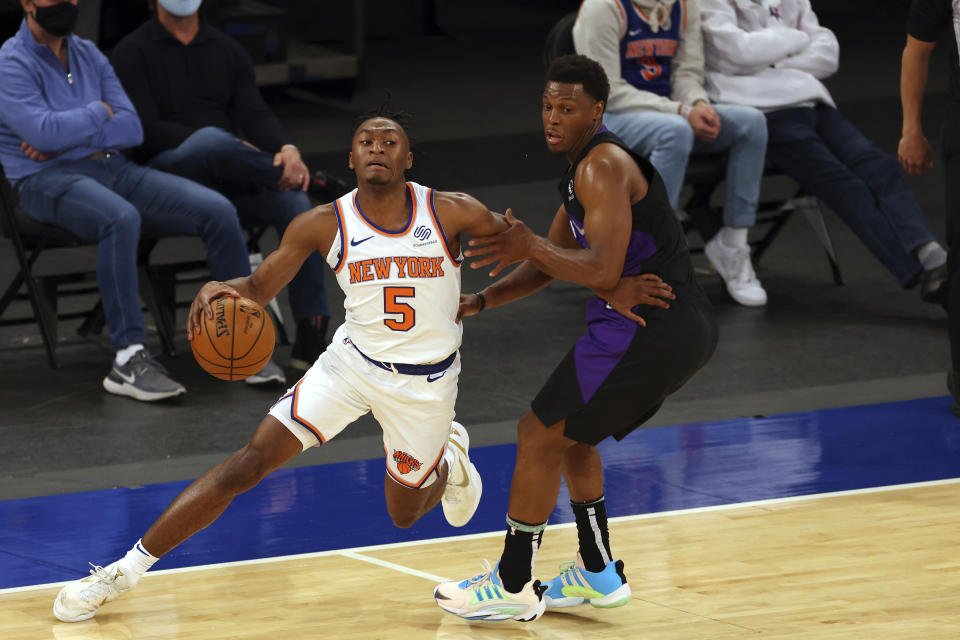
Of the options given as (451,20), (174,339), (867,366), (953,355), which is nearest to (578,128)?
(953,355)

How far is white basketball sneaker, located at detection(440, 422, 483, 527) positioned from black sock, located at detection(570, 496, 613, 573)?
505 mm

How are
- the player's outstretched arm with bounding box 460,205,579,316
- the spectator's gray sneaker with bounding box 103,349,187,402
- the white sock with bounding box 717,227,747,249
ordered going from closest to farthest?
the player's outstretched arm with bounding box 460,205,579,316 < the spectator's gray sneaker with bounding box 103,349,187,402 < the white sock with bounding box 717,227,747,249

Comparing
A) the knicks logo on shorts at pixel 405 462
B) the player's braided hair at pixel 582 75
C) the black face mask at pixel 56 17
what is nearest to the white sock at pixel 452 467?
the knicks logo on shorts at pixel 405 462

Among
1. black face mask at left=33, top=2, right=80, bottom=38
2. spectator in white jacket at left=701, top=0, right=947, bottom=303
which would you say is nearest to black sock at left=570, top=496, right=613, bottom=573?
black face mask at left=33, top=2, right=80, bottom=38

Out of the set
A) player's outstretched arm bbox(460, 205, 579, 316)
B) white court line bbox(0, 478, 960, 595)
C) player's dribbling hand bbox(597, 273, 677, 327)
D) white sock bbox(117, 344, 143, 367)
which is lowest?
white sock bbox(117, 344, 143, 367)

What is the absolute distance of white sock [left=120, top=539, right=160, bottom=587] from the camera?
162 inches

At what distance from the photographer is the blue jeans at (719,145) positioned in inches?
292

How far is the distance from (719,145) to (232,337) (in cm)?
407

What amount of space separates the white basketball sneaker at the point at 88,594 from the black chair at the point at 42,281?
2661 mm

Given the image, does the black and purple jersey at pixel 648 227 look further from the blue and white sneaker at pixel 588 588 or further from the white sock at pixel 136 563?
the white sock at pixel 136 563

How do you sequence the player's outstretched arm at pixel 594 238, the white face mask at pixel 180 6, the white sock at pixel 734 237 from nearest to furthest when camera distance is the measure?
1. the player's outstretched arm at pixel 594 238
2. the white face mask at pixel 180 6
3. the white sock at pixel 734 237

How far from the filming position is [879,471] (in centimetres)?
538

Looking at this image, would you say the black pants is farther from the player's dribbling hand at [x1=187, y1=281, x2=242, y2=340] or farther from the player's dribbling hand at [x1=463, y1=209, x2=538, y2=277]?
the player's dribbling hand at [x1=187, y1=281, x2=242, y2=340]

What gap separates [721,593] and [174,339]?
12.0 ft
